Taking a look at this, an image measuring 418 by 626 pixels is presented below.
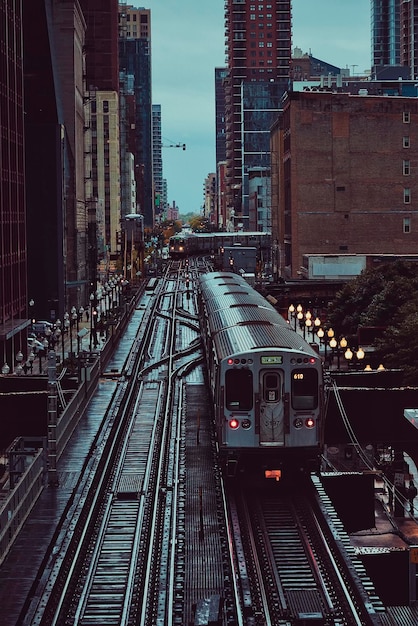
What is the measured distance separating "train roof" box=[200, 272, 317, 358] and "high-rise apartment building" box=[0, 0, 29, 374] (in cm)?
1767

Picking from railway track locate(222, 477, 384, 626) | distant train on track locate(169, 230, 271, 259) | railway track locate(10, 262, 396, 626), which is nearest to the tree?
railway track locate(10, 262, 396, 626)

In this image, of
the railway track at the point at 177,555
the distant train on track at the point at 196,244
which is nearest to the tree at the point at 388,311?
the railway track at the point at 177,555

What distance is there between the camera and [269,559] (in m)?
22.2

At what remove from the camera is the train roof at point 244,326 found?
27.0 metres

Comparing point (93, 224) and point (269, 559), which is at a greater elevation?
point (93, 224)

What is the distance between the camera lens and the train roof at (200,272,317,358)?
27047mm

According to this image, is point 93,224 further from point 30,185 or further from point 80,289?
point 30,185

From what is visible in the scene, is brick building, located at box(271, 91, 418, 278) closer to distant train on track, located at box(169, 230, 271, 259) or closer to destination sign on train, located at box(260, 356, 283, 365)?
distant train on track, located at box(169, 230, 271, 259)

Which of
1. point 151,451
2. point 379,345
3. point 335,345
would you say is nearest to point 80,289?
point 335,345

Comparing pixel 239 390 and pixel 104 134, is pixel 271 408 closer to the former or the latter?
pixel 239 390

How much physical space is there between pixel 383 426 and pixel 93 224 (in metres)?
81.4

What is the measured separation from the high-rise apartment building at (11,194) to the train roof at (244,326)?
17667 millimetres

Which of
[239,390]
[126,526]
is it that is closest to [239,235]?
[239,390]

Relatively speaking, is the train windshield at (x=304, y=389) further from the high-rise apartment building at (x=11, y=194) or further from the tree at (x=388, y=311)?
the high-rise apartment building at (x=11, y=194)
